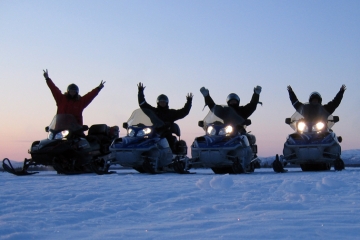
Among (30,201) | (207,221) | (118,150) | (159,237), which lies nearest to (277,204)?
(207,221)

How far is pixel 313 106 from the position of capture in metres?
13.3

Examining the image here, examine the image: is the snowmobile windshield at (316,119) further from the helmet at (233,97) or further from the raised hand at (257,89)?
the helmet at (233,97)

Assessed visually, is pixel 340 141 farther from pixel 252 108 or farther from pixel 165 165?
pixel 165 165

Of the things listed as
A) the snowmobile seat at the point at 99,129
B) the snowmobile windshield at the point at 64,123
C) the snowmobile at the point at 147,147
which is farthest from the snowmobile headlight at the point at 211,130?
the snowmobile seat at the point at 99,129

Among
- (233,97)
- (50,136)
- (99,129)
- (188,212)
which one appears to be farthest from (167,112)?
(188,212)

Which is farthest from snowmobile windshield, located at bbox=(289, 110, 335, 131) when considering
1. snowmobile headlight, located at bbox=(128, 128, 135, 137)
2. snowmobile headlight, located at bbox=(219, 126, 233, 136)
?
snowmobile headlight, located at bbox=(128, 128, 135, 137)

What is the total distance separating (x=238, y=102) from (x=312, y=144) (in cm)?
231

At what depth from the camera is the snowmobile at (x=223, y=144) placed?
1225 centimetres

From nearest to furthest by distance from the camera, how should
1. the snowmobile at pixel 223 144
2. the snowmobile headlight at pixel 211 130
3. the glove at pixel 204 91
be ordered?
the snowmobile at pixel 223 144, the snowmobile headlight at pixel 211 130, the glove at pixel 204 91

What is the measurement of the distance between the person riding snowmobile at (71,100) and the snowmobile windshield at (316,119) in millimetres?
5210

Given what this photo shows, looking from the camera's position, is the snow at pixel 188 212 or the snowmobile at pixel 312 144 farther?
the snowmobile at pixel 312 144

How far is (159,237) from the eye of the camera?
3.77m

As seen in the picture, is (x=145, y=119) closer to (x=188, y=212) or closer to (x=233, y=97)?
(x=233, y=97)

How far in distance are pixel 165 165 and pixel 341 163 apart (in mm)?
4155
